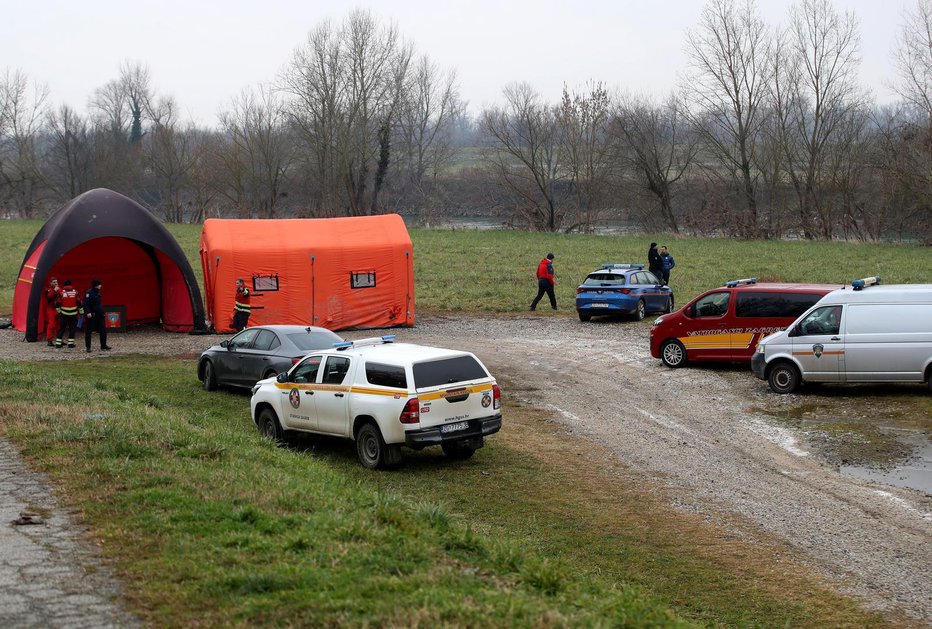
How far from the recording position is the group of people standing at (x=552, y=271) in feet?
106

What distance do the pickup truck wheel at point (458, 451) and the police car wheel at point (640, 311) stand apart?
16007 millimetres

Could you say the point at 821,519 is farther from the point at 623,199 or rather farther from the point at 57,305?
the point at 623,199

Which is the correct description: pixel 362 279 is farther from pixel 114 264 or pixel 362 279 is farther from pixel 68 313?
pixel 68 313

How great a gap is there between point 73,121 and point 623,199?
6208 cm

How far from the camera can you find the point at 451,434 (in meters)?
13.5

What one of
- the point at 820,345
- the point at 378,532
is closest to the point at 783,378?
the point at 820,345

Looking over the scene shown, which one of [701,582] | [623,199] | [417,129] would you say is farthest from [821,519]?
[417,129]

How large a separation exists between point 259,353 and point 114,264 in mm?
13041

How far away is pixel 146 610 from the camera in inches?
269

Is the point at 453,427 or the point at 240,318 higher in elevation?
the point at 240,318

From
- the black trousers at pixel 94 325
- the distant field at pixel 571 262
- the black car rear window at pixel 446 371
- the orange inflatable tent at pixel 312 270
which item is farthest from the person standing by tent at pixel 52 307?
the black car rear window at pixel 446 371

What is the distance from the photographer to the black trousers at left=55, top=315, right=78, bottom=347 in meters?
25.7

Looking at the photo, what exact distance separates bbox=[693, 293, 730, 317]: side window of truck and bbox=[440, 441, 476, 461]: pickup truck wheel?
9.07m

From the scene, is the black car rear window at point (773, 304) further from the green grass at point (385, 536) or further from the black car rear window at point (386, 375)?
the black car rear window at point (386, 375)
